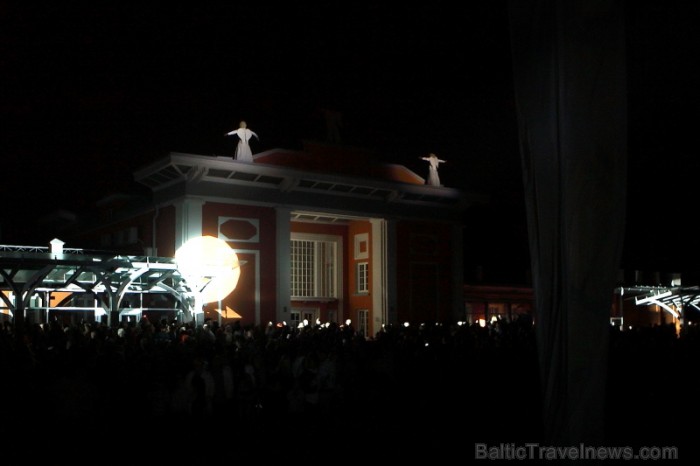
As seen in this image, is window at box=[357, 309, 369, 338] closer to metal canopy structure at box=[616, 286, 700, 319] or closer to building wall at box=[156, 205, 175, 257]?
building wall at box=[156, 205, 175, 257]

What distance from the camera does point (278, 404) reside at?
11883 mm

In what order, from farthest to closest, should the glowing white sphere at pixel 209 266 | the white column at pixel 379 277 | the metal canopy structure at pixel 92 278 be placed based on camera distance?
1. the white column at pixel 379 277
2. the glowing white sphere at pixel 209 266
3. the metal canopy structure at pixel 92 278

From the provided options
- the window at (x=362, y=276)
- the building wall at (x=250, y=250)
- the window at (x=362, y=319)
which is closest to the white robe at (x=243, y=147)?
the building wall at (x=250, y=250)

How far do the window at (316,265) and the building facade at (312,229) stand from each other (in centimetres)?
5

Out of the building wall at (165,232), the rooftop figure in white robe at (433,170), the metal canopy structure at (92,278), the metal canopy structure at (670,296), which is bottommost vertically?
the metal canopy structure at (670,296)

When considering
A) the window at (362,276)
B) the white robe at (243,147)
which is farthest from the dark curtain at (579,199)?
the window at (362,276)

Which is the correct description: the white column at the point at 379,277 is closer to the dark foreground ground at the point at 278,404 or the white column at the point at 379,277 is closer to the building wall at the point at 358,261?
the building wall at the point at 358,261

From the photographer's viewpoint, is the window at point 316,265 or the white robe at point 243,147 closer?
the white robe at point 243,147

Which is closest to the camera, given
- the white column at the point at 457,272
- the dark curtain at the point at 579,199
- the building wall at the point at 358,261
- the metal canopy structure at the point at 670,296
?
the dark curtain at the point at 579,199

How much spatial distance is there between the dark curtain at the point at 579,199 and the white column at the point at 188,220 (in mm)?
24056

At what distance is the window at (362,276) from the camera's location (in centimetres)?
3575

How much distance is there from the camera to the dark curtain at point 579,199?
5.25 meters

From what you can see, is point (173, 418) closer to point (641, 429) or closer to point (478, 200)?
point (641, 429)

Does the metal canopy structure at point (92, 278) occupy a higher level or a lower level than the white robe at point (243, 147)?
lower
